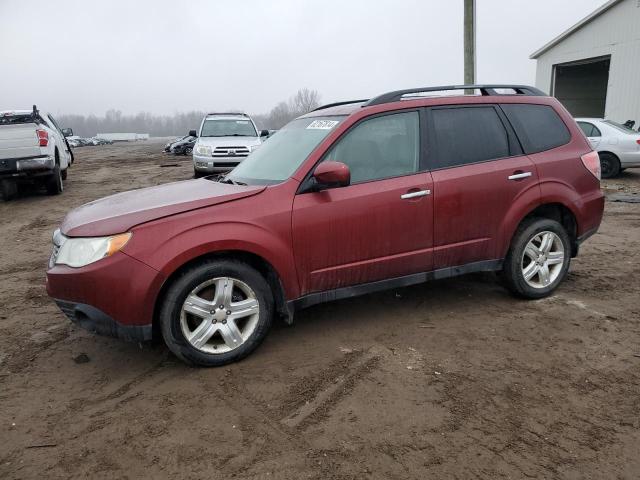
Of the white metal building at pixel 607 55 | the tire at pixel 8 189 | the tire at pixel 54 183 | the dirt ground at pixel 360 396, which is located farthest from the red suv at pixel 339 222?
the white metal building at pixel 607 55

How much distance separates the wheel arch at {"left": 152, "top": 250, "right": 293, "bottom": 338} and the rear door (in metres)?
1.29

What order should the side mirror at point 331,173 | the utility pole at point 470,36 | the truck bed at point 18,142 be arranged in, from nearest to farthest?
1. the side mirror at point 331,173
2. the truck bed at point 18,142
3. the utility pole at point 470,36

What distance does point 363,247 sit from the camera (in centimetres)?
372

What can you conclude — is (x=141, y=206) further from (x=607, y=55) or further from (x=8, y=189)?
(x=607, y=55)

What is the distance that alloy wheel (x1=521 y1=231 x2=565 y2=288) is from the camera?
4406 millimetres

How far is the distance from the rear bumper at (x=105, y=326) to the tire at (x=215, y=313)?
0.43ft

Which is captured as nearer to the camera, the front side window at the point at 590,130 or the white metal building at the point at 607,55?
the front side window at the point at 590,130

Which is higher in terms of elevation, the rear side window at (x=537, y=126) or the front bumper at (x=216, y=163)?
the rear side window at (x=537, y=126)

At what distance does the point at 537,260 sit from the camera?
443 centimetres

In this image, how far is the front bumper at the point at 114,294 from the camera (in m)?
3.14

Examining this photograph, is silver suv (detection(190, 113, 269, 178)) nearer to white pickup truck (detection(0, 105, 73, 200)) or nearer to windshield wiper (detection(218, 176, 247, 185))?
white pickup truck (detection(0, 105, 73, 200))

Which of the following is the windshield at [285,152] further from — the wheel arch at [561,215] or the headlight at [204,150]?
the headlight at [204,150]

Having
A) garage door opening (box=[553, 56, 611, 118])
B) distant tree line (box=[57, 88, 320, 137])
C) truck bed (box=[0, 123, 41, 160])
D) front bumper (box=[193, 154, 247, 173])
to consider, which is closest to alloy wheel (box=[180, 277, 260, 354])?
front bumper (box=[193, 154, 247, 173])

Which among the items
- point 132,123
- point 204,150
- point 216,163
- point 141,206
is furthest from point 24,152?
point 132,123
